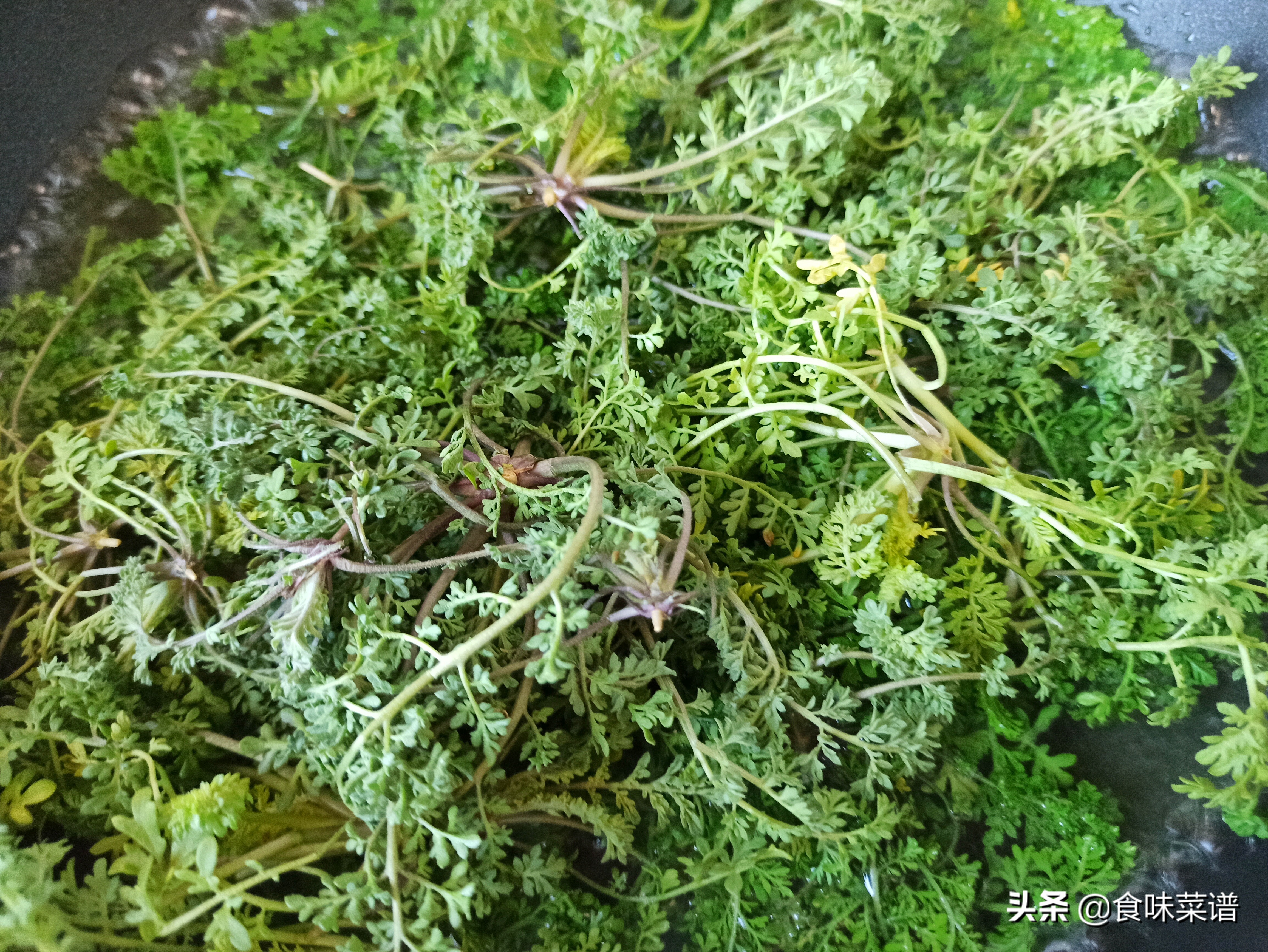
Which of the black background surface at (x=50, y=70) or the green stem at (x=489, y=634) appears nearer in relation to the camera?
the green stem at (x=489, y=634)

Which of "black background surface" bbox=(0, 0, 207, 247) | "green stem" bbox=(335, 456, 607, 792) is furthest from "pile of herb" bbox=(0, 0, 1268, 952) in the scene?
"black background surface" bbox=(0, 0, 207, 247)

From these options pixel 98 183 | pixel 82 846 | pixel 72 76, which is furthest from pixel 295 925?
pixel 72 76

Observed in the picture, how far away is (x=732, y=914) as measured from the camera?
97cm

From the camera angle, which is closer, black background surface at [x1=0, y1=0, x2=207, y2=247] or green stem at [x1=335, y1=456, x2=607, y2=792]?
green stem at [x1=335, y1=456, x2=607, y2=792]

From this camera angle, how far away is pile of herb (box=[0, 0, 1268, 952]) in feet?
2.87

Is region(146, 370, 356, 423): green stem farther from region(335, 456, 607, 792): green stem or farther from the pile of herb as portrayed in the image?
region(335, 456, 607, 792): green stem

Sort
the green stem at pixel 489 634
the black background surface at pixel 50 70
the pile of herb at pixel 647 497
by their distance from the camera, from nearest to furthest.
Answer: the green stem at pixel 489 634
the pile of herb at pixel 647 497
the black background surface at pixel 50 70

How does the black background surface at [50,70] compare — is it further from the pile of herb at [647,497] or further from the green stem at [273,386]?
the green stem at [273,386]

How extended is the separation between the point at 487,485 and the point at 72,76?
3.72ft

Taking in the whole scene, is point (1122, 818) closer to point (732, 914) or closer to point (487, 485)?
point (732, 914)

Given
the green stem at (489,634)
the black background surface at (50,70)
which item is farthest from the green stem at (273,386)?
the black background surface at (50,70)

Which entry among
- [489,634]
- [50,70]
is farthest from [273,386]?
[50,70]

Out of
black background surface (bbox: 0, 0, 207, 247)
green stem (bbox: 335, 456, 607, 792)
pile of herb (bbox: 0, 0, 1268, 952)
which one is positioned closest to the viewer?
green stem (bbox: 335, 456, 607, 792)

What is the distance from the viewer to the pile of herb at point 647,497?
0.87 meters
